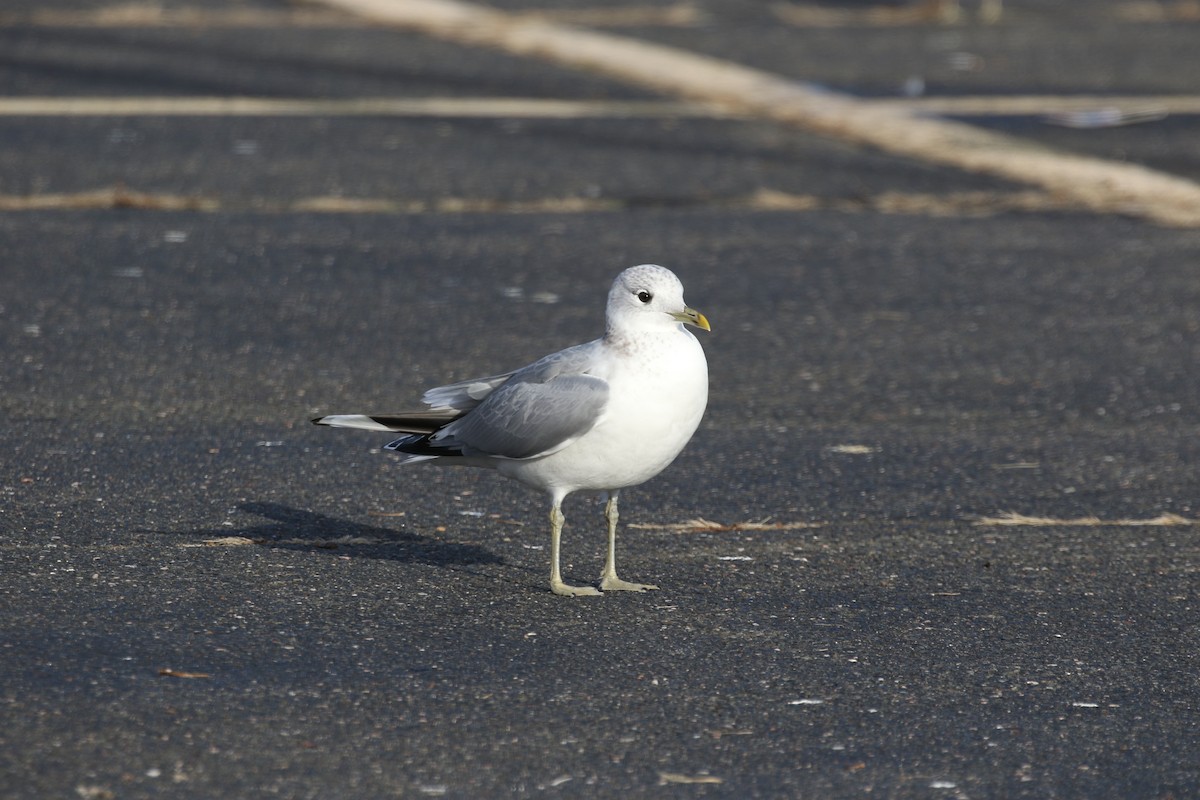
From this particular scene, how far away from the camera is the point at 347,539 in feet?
18.8

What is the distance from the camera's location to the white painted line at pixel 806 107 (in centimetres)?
1171

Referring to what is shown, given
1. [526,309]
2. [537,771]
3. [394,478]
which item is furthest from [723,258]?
[537,771]

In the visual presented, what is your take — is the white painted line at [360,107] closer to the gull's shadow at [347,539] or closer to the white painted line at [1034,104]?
the white painted line at [1034,104]

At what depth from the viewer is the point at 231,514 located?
5902 millimetres

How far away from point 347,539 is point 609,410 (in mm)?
1181

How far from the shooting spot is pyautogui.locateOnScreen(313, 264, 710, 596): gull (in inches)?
198

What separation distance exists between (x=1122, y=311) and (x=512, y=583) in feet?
15.6

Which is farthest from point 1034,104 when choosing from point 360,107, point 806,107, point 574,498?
point 574,498

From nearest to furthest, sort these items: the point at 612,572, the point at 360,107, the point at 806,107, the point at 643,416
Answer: the point at 643,416 → the point at 612,572 → the point at 360,107 → the point at 806,107

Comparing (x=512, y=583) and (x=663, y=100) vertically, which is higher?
(x=663, y=100)

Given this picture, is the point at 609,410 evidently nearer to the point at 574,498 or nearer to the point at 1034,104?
the point at 574,498

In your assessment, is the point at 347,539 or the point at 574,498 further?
the point at 574,498

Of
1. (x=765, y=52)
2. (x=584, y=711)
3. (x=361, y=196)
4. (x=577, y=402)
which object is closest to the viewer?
(x=584, y=711)

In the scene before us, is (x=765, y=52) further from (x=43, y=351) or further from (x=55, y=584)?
(x=55, y=584)
